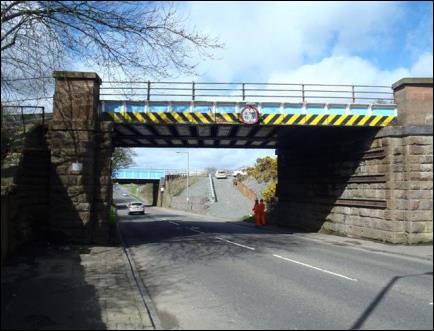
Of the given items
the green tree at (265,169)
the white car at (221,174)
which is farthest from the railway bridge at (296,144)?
the white car at (221,174)

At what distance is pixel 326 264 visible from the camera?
41.0ft

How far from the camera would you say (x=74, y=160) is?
16.6m

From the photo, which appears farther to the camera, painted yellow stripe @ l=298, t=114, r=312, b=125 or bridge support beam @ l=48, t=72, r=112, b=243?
painted yellow stripe @ l=298, t=114, r=312, b=125

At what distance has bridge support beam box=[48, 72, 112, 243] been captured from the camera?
16391 millimetres

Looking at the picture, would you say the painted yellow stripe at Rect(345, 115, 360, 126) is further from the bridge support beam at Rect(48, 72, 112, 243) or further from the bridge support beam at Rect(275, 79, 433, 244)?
the bridge support beam at Rect(48, 72, 112, 243)

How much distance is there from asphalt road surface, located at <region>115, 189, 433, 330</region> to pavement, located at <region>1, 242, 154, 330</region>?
1.69 ft

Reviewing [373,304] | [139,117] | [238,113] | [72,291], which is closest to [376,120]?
[238,113]

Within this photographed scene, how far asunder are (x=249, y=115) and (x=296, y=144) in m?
7.25

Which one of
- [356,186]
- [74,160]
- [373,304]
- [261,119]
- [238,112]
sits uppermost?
[238,112]

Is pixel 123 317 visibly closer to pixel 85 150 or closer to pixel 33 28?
pixel 33 28

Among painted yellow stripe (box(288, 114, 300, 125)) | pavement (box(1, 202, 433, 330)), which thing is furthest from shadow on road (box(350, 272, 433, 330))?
painted yellow stripe (box(288, 114, 300, 125))

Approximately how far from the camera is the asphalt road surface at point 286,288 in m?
6.68

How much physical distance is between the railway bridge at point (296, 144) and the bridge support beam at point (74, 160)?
0.11ft

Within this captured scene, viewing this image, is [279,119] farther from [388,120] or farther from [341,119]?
[388,120]
